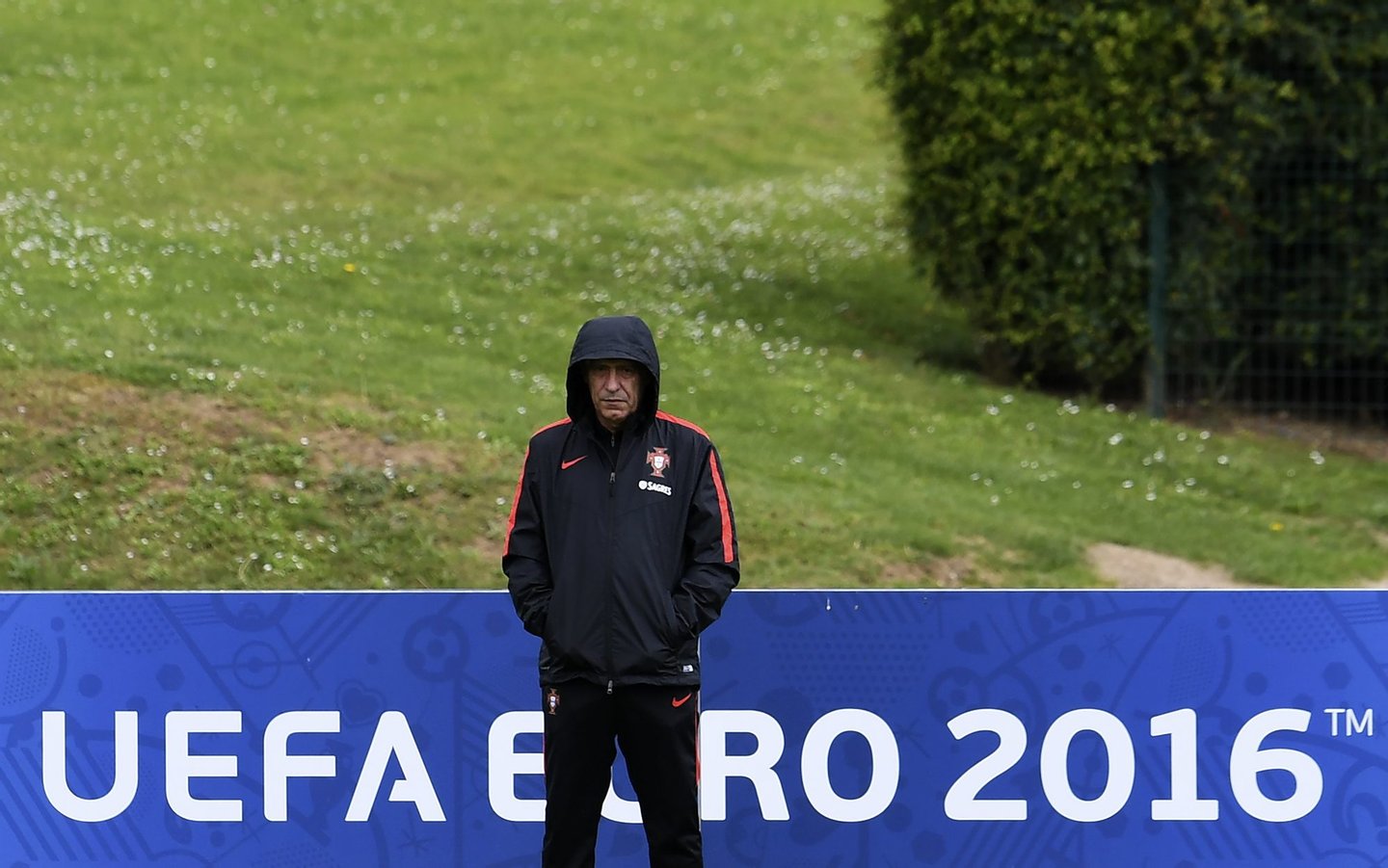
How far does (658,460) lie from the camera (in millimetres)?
4629

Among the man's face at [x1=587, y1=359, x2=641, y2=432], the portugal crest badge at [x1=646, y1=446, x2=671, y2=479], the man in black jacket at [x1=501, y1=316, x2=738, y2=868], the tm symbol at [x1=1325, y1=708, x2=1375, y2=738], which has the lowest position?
the tm symbol at [x1=1325, y1=708, x2=1375, y2=738]

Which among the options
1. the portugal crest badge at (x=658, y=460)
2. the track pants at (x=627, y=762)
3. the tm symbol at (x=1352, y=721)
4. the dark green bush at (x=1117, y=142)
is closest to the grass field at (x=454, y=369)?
the dark green bush at (x=1117, y=142)

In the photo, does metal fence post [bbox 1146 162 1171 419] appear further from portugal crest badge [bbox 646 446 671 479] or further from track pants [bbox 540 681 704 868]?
track pants [bbox 540 681 704 868]

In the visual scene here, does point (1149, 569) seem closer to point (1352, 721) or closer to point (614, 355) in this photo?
point (1352, 721)

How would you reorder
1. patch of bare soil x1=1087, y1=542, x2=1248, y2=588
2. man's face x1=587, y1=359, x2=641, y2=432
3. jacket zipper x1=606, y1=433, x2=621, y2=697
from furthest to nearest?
patch of bare soil x1=1087, y1=542, x2=1248, y2=588 → man's face x1=587, y1=359, x2=641, y2=432 → jacket zipper x1=606, y1=433, x2=621, y2=697

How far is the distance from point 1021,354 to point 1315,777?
779cm

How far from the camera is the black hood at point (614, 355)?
15.0 feet

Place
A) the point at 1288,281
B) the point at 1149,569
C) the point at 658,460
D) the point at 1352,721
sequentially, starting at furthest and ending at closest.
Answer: the point at 1288,281 < the point at 1149,569 < the point at 1352,721 < the point at 658,460

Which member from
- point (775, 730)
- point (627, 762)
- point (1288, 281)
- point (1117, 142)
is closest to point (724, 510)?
point (627, 762)

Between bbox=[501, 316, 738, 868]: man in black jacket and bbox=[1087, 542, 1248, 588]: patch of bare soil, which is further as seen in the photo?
bbox=[1087, 542, 1248, 588]: patch of bare soil

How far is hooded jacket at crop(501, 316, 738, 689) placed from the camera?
14.8 feet

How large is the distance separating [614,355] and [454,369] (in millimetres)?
6470

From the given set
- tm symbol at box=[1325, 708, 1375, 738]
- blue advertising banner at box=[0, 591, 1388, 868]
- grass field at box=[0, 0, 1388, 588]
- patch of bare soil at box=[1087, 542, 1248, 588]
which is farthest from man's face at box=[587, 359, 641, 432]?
patch of bare soil at box=[1087, 542, 1248, 588]

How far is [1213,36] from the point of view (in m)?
11.8
